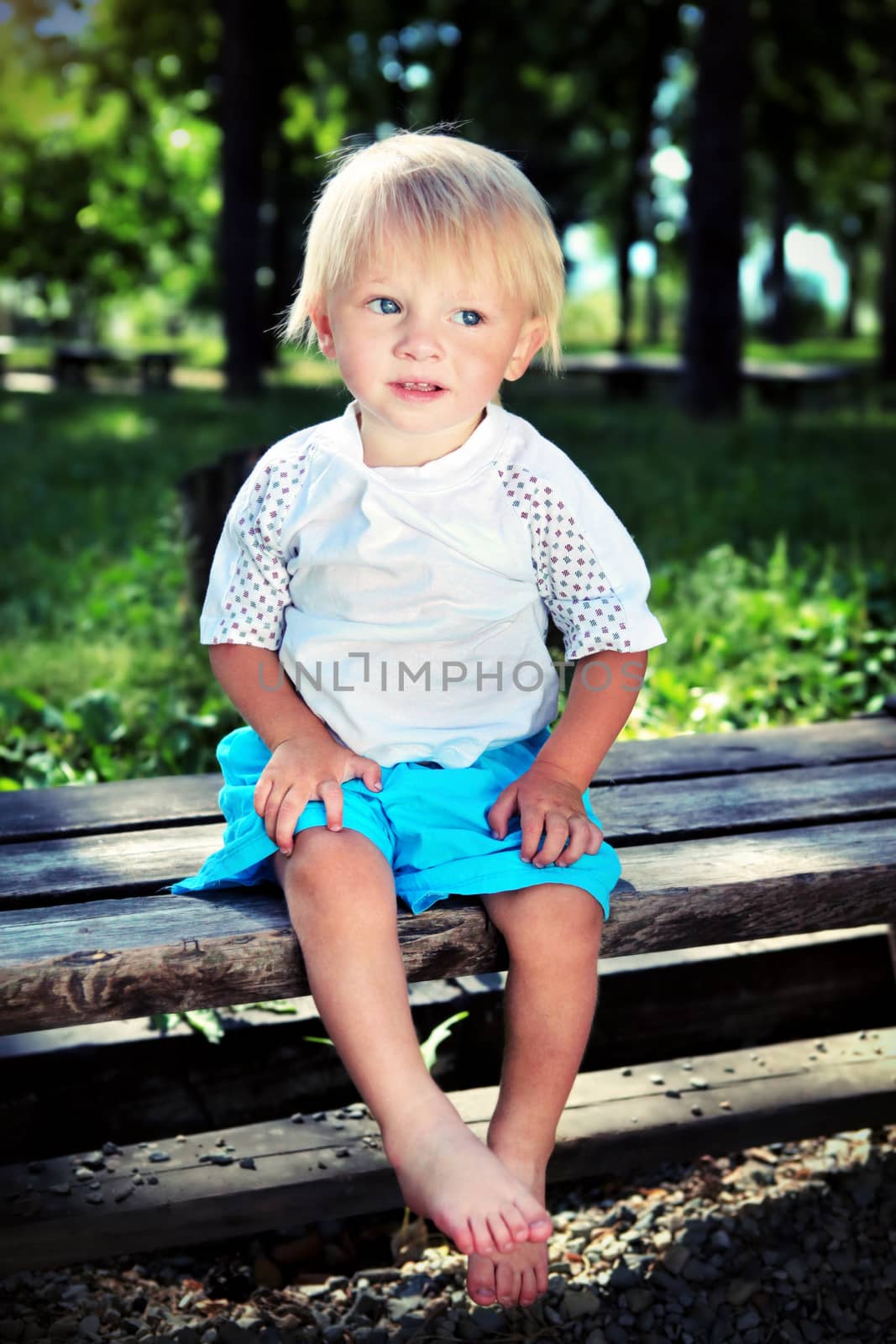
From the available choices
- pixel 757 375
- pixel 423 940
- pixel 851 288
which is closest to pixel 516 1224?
pixel 423 940

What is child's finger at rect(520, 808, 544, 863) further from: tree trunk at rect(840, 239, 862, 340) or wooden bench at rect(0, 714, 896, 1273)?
Answer: tree trunk at rect(840, 239, 862, 340)

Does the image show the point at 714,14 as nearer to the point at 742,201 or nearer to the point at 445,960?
the point at 742,201

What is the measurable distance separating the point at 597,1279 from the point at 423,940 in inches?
34.2

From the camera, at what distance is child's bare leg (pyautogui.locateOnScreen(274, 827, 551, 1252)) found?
163cm

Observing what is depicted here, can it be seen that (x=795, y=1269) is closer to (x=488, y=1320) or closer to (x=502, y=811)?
(x=488, y=1320)

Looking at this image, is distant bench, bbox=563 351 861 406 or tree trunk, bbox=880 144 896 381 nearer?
distant bench, bbox=563 351 861 406

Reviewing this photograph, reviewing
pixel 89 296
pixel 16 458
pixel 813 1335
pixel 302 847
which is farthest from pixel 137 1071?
pixel 89 296

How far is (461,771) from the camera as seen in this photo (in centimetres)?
209

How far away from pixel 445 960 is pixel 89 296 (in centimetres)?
2826

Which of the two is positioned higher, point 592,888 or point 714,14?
point 714,14

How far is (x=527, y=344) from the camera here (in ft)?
7.11

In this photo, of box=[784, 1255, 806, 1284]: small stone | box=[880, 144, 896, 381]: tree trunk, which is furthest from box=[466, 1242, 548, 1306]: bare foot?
box=[880, 144, 896, 381]: tree trunk

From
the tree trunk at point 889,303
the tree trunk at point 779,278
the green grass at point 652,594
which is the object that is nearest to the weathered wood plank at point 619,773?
the green grass at point 652,594

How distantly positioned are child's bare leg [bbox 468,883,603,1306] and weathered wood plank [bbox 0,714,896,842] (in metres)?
0.49
